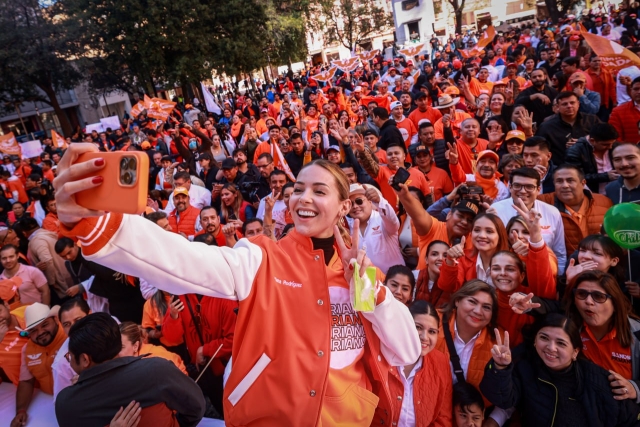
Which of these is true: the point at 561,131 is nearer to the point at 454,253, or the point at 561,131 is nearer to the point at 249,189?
the point at 454,253

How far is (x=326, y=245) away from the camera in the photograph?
5.52 ft

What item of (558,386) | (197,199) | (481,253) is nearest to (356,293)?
(558,386)

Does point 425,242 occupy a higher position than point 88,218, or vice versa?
point 88,218

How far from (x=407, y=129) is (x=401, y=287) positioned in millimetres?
5226

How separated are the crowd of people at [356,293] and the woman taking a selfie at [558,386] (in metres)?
0.01

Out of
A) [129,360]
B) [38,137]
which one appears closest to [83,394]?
[129,360]

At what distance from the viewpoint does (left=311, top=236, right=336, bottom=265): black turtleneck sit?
164 cm

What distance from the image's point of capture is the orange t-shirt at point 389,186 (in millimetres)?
5156

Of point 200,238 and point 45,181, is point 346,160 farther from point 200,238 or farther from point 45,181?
point 45,181

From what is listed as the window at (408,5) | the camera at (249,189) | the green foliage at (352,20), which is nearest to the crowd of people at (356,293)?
the camera at (249,189)

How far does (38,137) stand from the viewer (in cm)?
2839

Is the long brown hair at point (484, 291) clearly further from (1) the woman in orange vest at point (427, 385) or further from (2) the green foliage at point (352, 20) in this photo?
(2) the green foliage at point (352, 20)

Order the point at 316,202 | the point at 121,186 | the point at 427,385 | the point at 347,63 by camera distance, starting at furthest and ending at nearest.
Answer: the point at 347,63 < the point at 427,385 < the point at 316,202 < the point at 121,186

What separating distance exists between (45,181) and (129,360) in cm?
841
